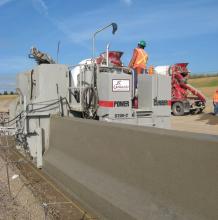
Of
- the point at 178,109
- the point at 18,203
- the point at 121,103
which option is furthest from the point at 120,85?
the point at 178,109

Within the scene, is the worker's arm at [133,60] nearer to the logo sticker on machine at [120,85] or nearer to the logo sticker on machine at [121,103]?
the logo sticker on machine at [120,85]

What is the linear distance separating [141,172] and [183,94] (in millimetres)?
21186

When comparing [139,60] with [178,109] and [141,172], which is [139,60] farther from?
[178,109]

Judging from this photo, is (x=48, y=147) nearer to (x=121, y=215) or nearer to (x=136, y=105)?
(x=136, y=105)

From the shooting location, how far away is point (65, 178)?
6.48m

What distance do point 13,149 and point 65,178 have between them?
16.2ft

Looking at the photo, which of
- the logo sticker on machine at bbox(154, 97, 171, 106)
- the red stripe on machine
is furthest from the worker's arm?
the red stripe on machine

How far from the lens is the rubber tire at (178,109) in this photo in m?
24.8

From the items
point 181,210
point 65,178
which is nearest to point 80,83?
point 65,178

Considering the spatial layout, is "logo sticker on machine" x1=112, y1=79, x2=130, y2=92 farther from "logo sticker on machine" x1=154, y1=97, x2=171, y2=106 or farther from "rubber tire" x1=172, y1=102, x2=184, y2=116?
"rubber tire" x1=172, y1=102, x2=184, y2=116

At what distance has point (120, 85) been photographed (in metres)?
7.59

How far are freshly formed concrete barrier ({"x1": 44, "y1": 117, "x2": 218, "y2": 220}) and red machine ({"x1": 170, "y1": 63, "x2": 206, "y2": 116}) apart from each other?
61.8 feet

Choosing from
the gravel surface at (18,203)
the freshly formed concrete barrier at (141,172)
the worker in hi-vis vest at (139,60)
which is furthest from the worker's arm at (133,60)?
the gravel surface at (18,203)

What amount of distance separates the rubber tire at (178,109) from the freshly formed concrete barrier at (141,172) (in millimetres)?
18767
